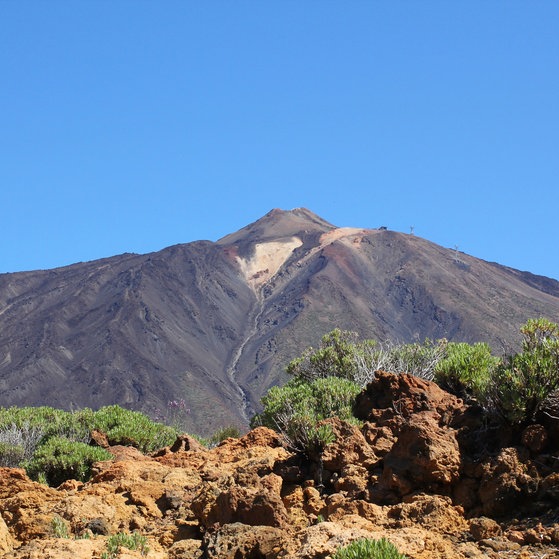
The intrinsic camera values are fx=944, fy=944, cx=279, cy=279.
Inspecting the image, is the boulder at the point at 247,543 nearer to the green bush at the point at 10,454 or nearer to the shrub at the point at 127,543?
the shrub at the point at 127,543

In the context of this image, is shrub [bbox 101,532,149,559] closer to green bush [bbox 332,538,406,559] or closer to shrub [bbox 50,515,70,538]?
shrub [bbox 50,515,70,538]

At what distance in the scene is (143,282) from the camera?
13638 cm

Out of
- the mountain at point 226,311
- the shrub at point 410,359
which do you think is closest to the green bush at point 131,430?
the shrub at point 410,359

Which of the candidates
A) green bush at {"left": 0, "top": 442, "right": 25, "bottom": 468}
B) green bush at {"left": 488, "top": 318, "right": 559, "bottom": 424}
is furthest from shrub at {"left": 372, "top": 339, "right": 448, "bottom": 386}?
green bush at {"left": 488, "top": 318, "right": 559, "bottom": 424}

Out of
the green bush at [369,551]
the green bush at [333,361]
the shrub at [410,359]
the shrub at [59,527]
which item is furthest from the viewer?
the green bush at [333,361]

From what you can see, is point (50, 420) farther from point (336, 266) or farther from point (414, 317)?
point (336, 266)

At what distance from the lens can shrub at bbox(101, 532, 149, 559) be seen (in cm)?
781

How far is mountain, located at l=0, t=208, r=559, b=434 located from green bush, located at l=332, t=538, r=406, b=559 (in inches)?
3088

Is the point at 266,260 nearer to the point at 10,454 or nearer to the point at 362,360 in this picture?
the point at 362,360

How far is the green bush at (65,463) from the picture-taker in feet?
42.9

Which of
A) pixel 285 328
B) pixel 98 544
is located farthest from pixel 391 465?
pixel 285 328

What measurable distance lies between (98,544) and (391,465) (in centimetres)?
274

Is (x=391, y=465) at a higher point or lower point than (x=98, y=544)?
higher

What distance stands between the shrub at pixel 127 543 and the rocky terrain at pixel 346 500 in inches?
3.0
